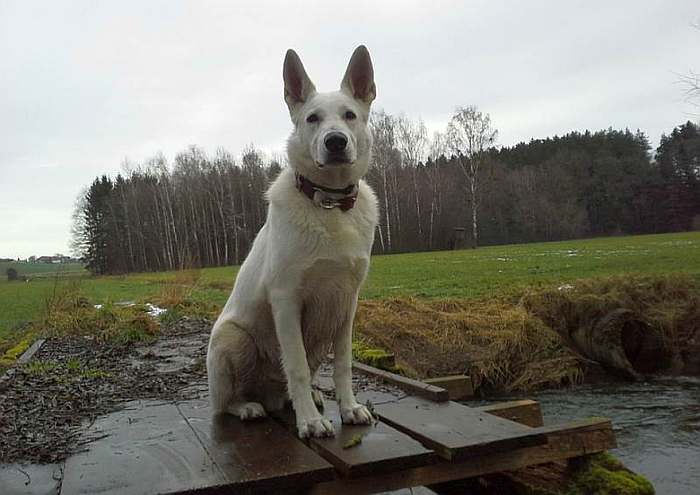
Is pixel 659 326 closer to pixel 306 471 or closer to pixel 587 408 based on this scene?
pixel 587 408

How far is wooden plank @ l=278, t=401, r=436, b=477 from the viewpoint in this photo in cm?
280

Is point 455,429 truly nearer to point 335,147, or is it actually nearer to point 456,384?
point 335,147

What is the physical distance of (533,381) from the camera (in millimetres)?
8828

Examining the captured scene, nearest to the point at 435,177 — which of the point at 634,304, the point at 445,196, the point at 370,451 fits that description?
the point at 445,196

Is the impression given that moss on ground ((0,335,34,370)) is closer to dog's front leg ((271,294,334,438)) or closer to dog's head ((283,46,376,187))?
dog's front leg ((271,294,334,438))

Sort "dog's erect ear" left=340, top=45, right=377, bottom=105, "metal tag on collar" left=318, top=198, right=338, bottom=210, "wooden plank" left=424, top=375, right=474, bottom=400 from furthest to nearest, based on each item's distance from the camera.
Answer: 1. "wooden plank" left=424, top=375, right=474, bottom=400
2. "dog's erect ear" left=340, top=45, right=377, bottom=105
3. "metal tag on collar" left=318, top=198, right=338, bottom=210

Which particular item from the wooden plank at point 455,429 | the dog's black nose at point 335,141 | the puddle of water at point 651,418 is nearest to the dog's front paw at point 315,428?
the wooden plank at point 455,429

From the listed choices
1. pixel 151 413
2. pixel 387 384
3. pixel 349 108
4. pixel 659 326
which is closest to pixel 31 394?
pixel 151 413

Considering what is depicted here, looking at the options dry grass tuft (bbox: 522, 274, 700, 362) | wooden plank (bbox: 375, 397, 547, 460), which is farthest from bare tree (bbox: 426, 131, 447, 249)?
wooden plank (bbox: 375, 397, 547, 460)

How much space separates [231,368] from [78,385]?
236 cm

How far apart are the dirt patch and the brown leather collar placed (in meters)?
2.03

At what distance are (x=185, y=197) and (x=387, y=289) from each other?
1733 inches

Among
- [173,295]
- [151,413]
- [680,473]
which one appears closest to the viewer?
[151,413]

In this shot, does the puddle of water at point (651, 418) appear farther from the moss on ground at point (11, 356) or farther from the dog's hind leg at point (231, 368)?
the moss on ground at point (11, 356)
